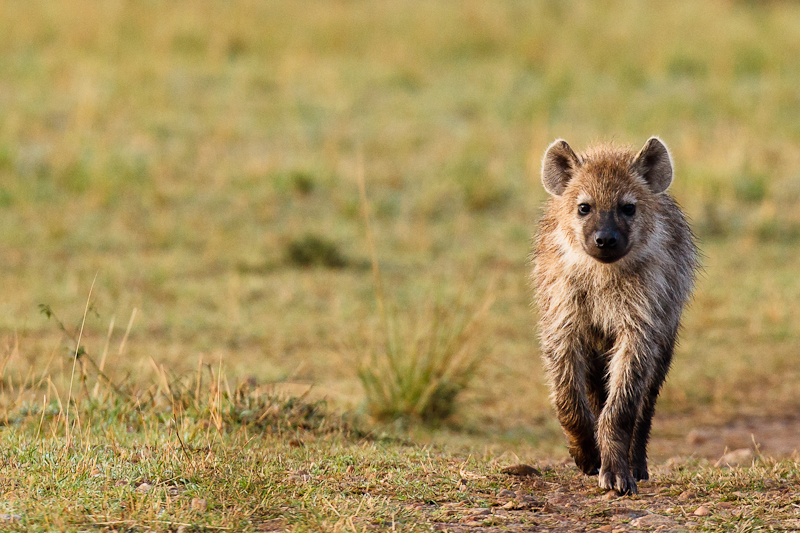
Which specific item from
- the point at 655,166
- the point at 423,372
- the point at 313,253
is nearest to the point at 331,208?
the point at 313,253

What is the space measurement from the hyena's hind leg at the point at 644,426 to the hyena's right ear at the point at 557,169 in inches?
31.2

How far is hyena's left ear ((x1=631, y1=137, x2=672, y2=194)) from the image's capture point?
14.9 feet

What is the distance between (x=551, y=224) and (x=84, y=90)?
902 cm

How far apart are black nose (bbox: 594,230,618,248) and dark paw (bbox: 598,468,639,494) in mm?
838

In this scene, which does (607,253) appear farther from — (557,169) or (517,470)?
(517,470)

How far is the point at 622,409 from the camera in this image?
429 cm

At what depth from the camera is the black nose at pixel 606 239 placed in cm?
420

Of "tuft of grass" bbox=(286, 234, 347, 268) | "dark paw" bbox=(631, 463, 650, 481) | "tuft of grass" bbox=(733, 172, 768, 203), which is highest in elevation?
"tuft of grass" bbox=(733, 172, 768, 203)

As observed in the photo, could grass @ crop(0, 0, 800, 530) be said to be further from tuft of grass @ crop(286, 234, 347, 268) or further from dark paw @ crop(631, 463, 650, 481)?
dark paw @ crop(631, 463, 650, 481)

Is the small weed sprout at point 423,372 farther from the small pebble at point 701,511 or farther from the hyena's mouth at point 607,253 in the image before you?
the small pebble at point 701,511

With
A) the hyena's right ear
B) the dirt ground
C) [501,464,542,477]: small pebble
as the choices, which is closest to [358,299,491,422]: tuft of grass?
the dirt ground

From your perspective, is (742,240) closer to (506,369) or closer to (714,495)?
(506,369)

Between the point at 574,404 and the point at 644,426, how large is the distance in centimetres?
36

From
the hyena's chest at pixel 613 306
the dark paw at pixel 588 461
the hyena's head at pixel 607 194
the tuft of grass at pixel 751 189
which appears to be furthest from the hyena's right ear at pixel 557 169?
the tuft of grass at pixel 751 189
